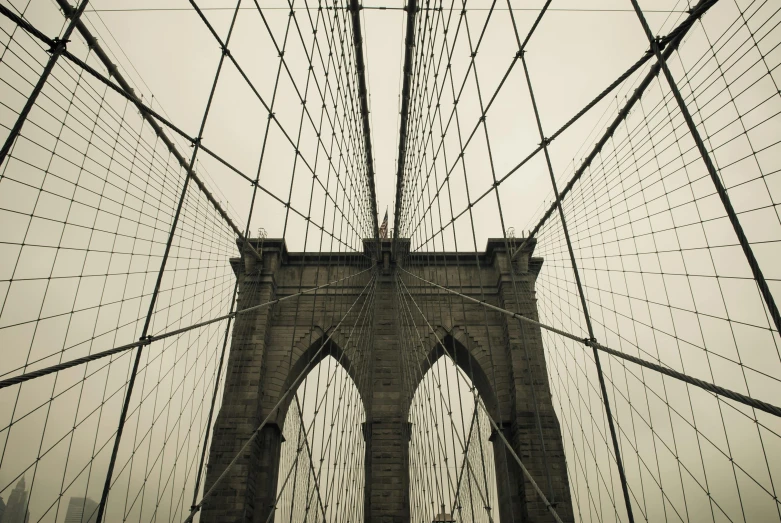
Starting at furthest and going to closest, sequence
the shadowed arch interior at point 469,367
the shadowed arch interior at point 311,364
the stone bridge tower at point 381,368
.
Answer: the shadowed arch interior at point 311,364 < the shadowed arch interior at point 469,367 < the stone bridge tower at point 381,368

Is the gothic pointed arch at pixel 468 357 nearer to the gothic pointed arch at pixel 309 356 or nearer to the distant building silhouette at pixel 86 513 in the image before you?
the gothic pointed arch at pixel 309 356

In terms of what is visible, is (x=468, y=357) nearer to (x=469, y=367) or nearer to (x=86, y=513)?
(x=469, y=367)

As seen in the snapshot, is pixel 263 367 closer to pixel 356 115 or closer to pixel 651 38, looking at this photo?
pixel 356 115

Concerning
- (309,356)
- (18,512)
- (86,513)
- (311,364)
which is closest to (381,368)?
(311,364)

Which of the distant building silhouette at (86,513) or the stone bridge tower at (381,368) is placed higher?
the stone bridge tower at (381,368)

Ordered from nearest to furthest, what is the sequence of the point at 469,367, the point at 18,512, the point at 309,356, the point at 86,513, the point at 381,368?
the point at 18,512, the point at 381,368, the point at 469,367, the point at 309,356, the point at 86,513

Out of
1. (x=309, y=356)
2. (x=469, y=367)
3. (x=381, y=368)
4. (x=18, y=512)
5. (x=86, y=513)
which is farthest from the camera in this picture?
(x=86, y=513)

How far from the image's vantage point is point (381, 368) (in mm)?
12383

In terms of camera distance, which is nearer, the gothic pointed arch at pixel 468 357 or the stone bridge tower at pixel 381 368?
the stone bridge tower at pixel 381 368

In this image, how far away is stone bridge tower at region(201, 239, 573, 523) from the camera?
413 inches

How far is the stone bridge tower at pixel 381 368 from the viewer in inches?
413

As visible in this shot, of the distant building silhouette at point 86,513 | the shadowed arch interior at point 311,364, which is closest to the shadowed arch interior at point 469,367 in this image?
the shadowed arch interior at point 311,364

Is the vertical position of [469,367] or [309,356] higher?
[309,356]

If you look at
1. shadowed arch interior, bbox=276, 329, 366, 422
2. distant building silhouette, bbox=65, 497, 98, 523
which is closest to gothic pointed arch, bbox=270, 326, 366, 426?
shadowed arch interior, bbox=276, 329, 366, 422
